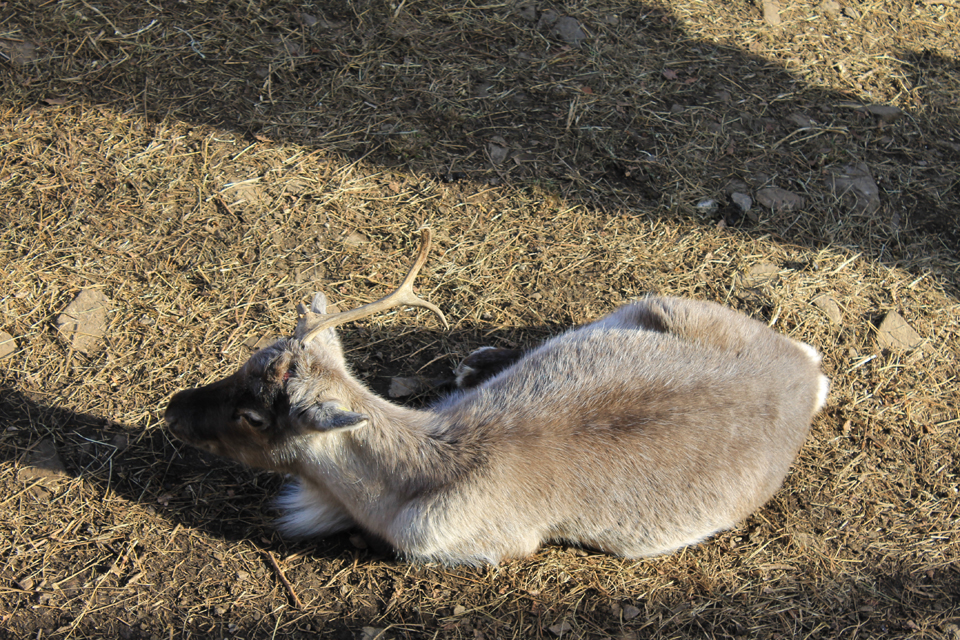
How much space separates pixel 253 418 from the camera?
3.04 meters

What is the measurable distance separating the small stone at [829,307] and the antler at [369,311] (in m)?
2.69

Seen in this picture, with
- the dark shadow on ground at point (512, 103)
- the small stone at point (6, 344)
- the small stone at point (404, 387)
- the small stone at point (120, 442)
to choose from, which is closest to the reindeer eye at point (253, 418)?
the small stone at point (120, 442)

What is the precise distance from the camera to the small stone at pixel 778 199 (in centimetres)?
492

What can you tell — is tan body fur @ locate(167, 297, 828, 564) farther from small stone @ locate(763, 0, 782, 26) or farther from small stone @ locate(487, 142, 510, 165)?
small stone @ locate(763, 0, 782, 26)

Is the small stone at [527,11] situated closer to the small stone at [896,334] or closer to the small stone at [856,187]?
the small stone at [856,187]

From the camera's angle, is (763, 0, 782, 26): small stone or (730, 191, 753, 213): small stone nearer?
(730, 191, 753, 213): small stone

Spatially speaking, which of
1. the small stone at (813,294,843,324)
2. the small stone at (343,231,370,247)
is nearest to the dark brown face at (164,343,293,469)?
the small stone at (343,231,370,247)

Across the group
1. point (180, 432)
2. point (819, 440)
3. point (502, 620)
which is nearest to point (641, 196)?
point (819, 440)

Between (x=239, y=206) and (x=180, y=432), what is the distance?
176 centimetres

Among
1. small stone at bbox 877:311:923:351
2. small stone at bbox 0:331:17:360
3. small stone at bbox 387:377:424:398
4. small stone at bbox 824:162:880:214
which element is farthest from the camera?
small stone at bbox 824:162:880:214

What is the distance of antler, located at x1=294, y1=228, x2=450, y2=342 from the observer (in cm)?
295

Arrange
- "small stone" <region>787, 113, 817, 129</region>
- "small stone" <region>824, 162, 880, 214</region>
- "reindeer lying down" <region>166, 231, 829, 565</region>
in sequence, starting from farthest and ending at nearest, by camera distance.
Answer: "small stone" <region>787, 113, 817, 129</region>, "small stone" <region>824, 162, 880, 214</region>, "reindeer lying down" <region>166, 231, 829, 565</region>

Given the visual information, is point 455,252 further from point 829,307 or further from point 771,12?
point 771,12

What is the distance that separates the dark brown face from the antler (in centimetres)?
14
